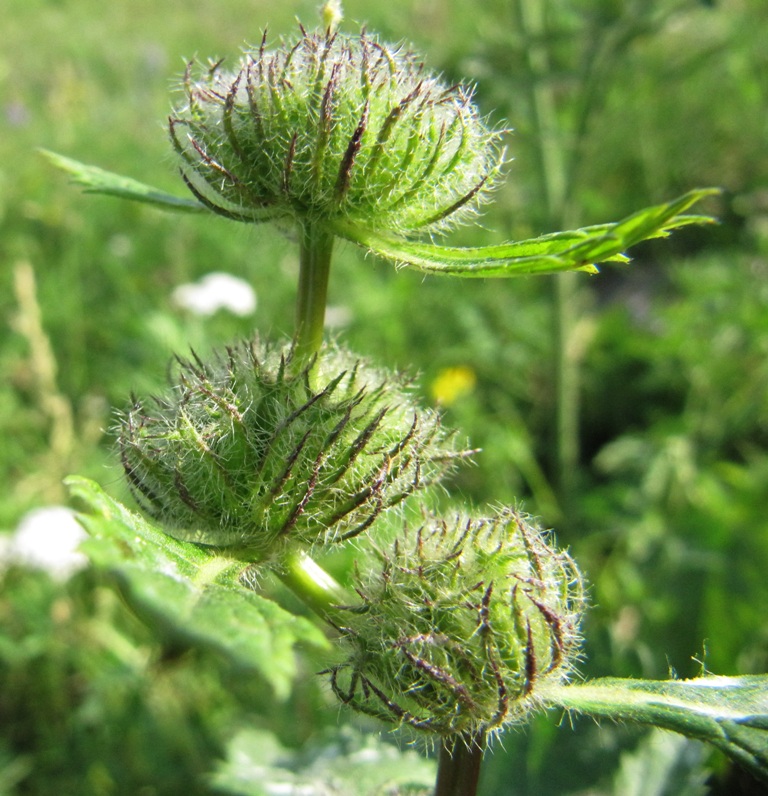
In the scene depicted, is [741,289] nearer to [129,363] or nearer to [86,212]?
[129,363]

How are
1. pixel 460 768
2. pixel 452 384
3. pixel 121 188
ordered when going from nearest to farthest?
pixel 460 768
pixel 121 188
pixel 452 384

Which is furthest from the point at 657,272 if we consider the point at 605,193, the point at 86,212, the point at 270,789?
the point at 270,789

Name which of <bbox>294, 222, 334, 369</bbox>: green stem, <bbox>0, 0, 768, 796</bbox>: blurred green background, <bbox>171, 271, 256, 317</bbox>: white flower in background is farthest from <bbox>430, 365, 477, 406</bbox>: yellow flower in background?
<bbox>294, 222, 334, 369</bbox>: green stem

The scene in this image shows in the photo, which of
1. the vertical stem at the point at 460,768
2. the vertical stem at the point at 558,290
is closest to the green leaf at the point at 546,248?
the vertical stem at the point at 460,768

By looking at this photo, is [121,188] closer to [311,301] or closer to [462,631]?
[311,301]

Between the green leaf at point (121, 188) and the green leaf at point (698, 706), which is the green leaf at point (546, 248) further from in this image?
the green leaf at point (698, 706)

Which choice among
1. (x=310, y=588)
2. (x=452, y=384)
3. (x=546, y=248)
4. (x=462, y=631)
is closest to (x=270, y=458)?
(x=310, y=588)
